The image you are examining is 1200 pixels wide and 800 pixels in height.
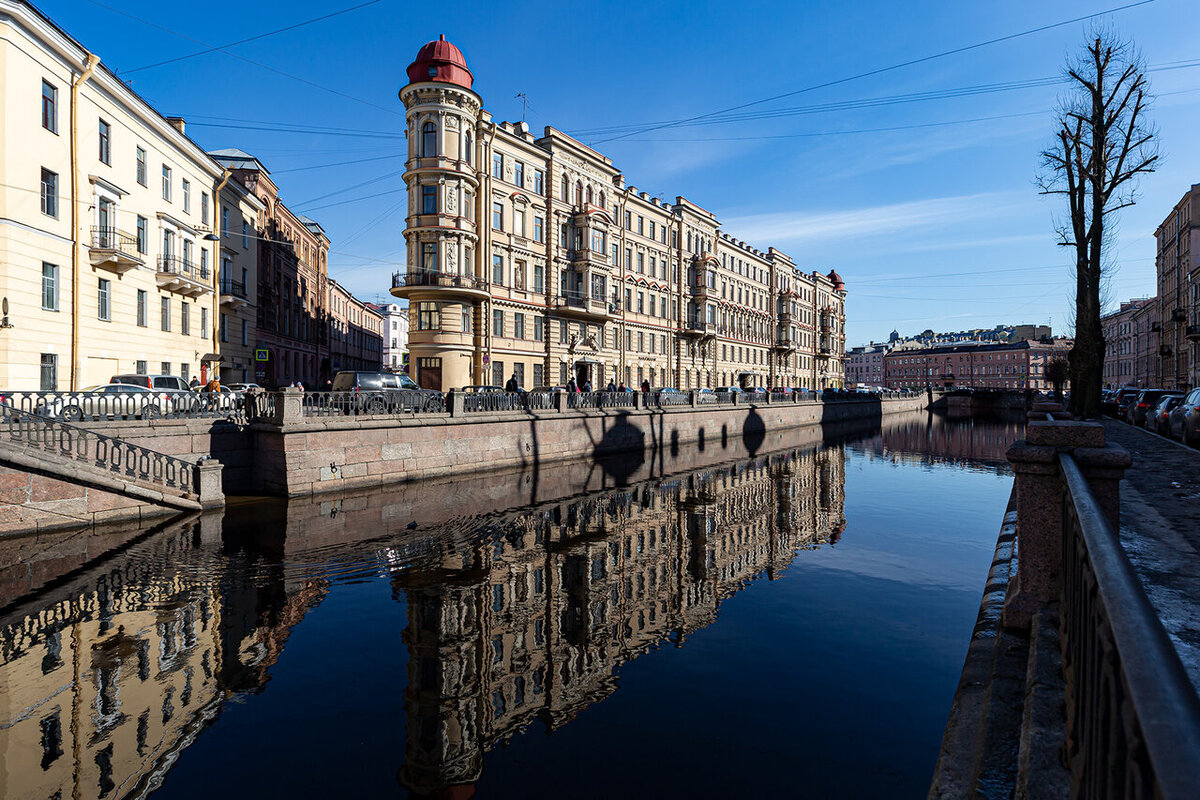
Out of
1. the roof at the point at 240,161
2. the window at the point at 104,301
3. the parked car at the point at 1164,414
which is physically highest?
the roof at the point at 240,161

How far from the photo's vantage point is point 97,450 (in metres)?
14.0

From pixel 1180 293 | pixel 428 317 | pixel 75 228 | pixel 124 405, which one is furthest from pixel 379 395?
pixel 1180 293

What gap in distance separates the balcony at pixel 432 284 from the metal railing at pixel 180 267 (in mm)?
8866

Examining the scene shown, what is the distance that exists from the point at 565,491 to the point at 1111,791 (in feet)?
61.2

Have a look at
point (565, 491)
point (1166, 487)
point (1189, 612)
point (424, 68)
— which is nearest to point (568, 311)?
point (424, 68)

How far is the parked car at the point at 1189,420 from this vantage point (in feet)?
52.6

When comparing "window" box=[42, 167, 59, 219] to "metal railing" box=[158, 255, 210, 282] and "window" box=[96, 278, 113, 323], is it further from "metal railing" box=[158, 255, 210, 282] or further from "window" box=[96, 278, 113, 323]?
"metal railing" box=[158, 255, 210, 282]

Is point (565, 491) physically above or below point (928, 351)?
below

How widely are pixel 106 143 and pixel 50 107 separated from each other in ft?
8.65

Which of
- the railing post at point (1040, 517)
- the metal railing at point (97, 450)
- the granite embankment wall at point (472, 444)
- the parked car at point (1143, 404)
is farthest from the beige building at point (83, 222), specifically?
the parked car at point (1143, 404)

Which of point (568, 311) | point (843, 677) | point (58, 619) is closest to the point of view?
point (843, 677)

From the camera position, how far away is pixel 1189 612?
4.32 metres

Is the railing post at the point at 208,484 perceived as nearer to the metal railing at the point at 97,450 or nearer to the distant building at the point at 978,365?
the metal railing at the point at 97,450

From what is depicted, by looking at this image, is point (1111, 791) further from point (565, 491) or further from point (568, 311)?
point (568, 311)
